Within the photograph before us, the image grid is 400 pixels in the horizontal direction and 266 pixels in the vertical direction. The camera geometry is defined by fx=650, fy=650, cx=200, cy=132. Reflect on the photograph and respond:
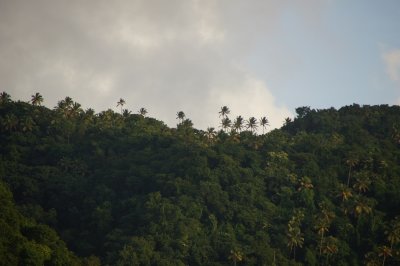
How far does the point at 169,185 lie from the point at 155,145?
23.0m

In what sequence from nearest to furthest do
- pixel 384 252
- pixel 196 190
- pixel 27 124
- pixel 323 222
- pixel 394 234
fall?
pixel 384 252, pixel 394 234, pixel 323 222, pixel 196 190, pixel 27 124

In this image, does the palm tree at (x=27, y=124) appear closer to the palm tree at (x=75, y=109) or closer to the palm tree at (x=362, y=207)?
the palm tree at (x=75, y=109)

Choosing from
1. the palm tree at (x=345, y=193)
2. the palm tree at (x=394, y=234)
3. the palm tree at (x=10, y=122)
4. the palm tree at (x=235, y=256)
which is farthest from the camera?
the palm tree at (x=10, y=122)

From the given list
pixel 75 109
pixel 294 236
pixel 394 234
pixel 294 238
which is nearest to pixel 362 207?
pixel 394 234

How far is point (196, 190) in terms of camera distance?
Result: 11956cm

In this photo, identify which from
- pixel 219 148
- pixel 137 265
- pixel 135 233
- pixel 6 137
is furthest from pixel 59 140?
pixel 137 265

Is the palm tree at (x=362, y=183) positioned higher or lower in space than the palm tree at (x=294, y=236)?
higher

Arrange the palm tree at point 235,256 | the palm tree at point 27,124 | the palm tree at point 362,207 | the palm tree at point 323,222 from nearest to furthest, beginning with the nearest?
the palm tree at point 235,256 → the palm tree at point 323,222 → the palm tree at point 362,207 → the palm tree at point 27,124

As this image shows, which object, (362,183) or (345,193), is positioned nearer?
(345,193)

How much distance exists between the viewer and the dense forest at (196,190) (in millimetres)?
107562

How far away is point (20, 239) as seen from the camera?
75.7m

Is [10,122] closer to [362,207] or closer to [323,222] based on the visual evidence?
[323,222]

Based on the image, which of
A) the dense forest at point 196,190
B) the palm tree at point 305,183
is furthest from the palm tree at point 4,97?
the palm tree at point 305,183

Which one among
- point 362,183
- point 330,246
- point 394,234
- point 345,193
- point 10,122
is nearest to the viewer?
point 394,234
